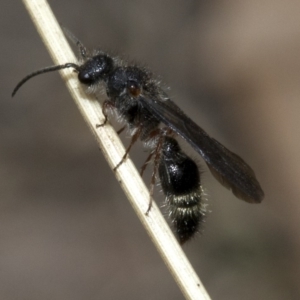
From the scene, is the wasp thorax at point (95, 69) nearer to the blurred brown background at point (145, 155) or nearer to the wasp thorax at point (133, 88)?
the wasp thorax at point (133, 88)

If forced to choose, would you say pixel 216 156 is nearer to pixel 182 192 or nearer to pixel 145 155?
pixel 182 192

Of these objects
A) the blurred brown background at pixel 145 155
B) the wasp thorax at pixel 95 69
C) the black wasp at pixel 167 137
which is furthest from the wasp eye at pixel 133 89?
the blurred brown background at pixel 145 155

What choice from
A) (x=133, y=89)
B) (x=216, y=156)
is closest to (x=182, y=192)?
(x=216, y=156)

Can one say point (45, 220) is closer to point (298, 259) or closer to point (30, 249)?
point (30, 249)

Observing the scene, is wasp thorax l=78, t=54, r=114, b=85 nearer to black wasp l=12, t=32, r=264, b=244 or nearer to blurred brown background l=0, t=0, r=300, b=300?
black wasp l=12, t=32, r=264, b=244

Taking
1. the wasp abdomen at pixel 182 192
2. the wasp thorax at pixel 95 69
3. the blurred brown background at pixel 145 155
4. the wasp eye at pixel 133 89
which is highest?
the wasp thorax at pixel 95 69

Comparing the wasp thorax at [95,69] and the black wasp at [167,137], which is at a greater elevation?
the wasp thorax at [95,69]

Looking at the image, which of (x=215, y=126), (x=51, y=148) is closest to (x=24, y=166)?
(x=51, y=148)
